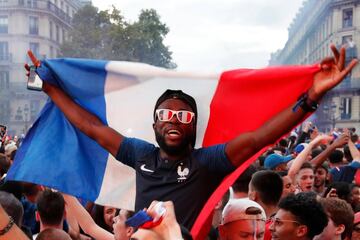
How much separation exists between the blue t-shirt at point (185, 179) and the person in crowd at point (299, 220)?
1.83 ft

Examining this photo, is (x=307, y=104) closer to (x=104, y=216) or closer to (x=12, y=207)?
(x=12, y=207)

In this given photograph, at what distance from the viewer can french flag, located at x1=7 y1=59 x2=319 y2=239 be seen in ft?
10.7

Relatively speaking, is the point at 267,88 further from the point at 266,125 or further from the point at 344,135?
the point at 344,135

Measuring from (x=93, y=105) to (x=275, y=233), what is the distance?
152 centimetres

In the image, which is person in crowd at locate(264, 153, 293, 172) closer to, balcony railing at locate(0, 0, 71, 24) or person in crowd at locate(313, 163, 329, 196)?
person in crowd at locate(313, 163, 329, 196)

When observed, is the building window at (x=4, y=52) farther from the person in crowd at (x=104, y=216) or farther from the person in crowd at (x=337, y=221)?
the person in crowd at (x=337, y=221)

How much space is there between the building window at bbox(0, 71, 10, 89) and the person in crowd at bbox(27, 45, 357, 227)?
40108 mm

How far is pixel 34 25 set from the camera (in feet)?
142

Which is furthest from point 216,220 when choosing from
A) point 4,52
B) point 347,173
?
point 4,52

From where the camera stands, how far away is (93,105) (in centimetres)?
359

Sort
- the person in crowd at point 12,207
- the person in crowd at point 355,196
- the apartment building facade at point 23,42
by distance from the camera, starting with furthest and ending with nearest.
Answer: the apartment building facade at point 23,42, the person in crowd at point 355,196, the person in crowd at point 12,207

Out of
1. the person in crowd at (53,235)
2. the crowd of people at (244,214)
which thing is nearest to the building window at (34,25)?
the crowd of people at (244,214)

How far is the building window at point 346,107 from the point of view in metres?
46.8

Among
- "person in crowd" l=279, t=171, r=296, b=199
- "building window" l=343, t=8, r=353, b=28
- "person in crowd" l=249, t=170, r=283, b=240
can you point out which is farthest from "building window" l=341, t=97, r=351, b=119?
"person in crowd" l=249, t=170, r=283, b=240
